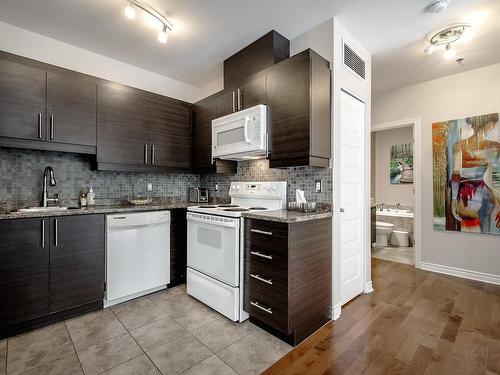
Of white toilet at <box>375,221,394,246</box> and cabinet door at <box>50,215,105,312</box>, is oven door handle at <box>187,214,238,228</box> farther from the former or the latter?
white toilet at <box>375,221,394,246</box>

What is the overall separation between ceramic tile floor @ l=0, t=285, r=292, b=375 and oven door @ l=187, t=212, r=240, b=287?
395 mm

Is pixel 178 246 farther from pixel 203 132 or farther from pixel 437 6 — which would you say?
pixel 437 6

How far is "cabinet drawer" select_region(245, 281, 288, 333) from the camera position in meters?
1.75

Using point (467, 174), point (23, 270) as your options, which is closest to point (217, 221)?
point (23, 270)

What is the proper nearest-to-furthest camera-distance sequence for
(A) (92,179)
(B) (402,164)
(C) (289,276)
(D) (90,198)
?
(C) (289,276) < (D) (90,198) < (A) (92,179) < (B) (402,164)

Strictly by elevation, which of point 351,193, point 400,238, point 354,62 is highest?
point 354,62

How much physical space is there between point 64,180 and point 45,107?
2.48 ft

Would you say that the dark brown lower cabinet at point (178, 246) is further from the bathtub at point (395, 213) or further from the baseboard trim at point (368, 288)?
the bathtub at point (395, 213)

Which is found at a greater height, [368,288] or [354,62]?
[354,62]

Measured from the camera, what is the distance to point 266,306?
188 cm

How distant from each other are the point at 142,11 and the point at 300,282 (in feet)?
8.53

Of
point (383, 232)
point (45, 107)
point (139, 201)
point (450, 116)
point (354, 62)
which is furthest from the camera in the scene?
point (383, 232)

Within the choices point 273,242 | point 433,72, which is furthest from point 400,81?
point 273,242

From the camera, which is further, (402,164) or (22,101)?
(402,164)
